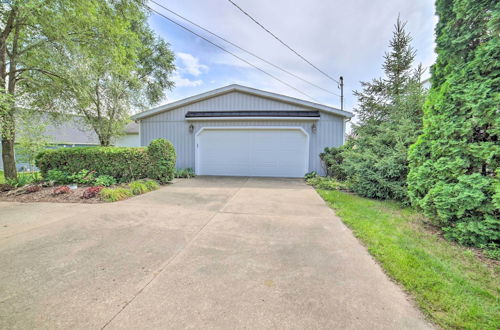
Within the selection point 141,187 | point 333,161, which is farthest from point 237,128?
point 141,187

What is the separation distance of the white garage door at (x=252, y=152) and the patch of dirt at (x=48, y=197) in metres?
4.72

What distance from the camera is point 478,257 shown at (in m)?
2.33

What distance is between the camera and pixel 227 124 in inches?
348

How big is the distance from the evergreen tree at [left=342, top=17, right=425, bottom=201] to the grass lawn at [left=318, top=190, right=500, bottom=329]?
1.63 m

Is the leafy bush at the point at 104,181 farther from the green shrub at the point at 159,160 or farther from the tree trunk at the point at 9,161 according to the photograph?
the tree trunk at the point at 9,161

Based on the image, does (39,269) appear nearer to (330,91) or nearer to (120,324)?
(120,324)

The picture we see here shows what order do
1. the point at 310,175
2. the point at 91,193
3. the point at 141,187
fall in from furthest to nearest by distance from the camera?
1. the point at 310,175
2. the point at 141,187
3. the point at 91,193

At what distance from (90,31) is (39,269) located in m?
7.05

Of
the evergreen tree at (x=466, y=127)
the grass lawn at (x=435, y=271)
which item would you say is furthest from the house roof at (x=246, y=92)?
the grass lawn at (x=435, y=271)

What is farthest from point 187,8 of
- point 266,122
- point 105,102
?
point 105,102

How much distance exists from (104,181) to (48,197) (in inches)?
47.3

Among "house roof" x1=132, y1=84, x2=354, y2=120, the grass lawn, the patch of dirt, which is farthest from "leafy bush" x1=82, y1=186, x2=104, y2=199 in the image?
the grass lawn

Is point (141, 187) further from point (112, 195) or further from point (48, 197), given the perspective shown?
point (48, 197)

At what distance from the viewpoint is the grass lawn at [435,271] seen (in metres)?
1.47
